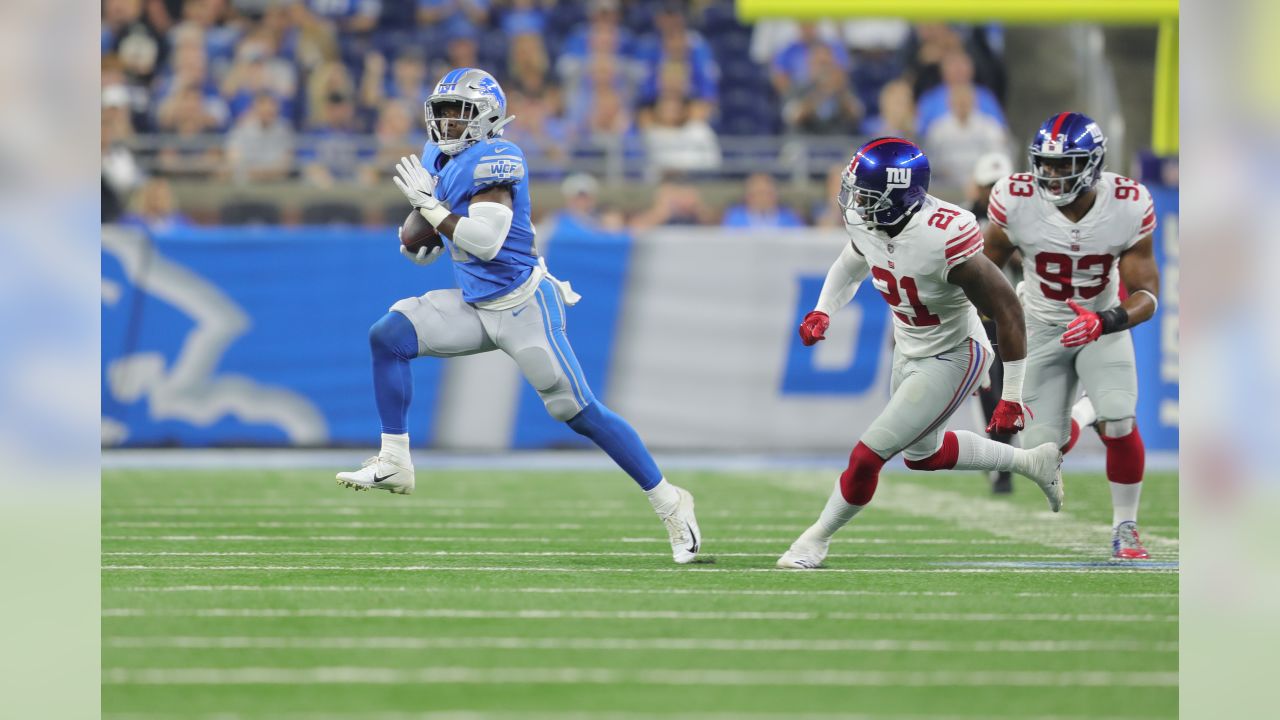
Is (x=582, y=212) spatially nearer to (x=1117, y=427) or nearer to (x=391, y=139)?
(x=391, y=139)

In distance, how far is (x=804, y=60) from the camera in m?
15.3

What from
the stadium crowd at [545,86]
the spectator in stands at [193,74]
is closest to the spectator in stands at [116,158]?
the stadium crowd at [545,86]

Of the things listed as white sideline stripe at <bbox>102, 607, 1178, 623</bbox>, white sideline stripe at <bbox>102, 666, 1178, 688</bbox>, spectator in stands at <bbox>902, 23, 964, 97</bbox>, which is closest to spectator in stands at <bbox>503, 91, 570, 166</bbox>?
spectator in stands at <bbox>902, 23, 964, 97</bbox>

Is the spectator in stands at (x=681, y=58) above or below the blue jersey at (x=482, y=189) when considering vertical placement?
above

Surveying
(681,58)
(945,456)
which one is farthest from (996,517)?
(681,58)

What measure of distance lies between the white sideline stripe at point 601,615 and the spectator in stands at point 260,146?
8557 mm

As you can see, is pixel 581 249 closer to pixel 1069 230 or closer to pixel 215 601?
pixel 1069 230

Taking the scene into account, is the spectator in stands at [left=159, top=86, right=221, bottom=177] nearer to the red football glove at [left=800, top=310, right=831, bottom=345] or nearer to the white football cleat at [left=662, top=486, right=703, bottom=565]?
the white football cleat at [left=662, top=486, right=703, bottom=565]

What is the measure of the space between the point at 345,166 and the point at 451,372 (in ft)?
8.62

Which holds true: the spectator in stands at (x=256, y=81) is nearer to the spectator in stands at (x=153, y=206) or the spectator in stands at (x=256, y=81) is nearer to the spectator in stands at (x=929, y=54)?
the spectator in stands at (x=153, y=206)

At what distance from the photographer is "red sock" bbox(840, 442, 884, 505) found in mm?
5637

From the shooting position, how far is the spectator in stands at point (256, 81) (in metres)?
14.2

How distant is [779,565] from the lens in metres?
5.82

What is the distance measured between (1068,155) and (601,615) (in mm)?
2496
